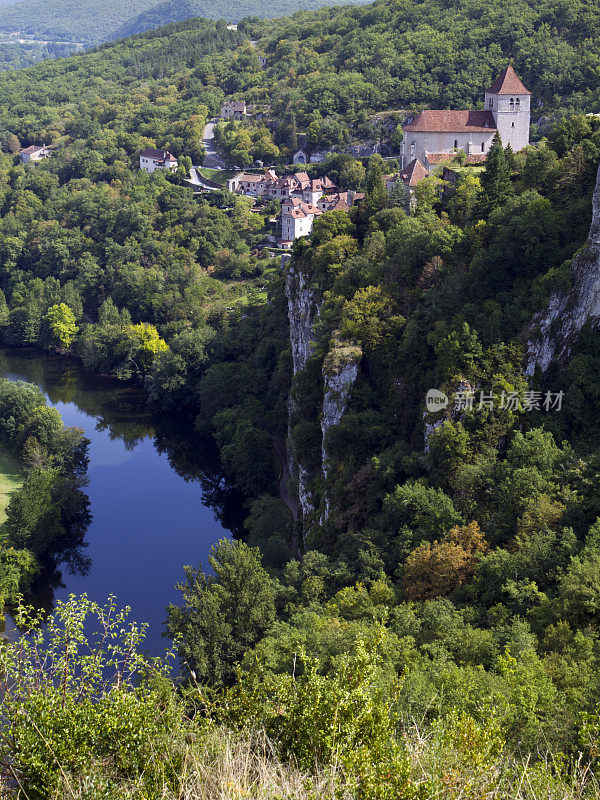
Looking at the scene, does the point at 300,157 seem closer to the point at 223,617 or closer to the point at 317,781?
the point at 223,617

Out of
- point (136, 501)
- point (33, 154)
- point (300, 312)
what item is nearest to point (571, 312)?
point (300, 312)

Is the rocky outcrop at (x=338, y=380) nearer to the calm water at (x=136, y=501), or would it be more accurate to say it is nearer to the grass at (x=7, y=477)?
the calm water at (x=136, y=501)

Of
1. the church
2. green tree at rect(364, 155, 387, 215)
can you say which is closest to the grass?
green tree at rect(364, 155, 387, 215)

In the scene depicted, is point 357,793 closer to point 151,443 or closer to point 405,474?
point 405,474

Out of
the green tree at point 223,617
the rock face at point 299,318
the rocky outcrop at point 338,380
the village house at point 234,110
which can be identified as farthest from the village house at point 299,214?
the green tree at point 223,617

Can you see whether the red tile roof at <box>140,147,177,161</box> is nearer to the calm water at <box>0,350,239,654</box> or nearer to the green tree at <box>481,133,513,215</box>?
the calm water at <box>0,350,239,654</box>
